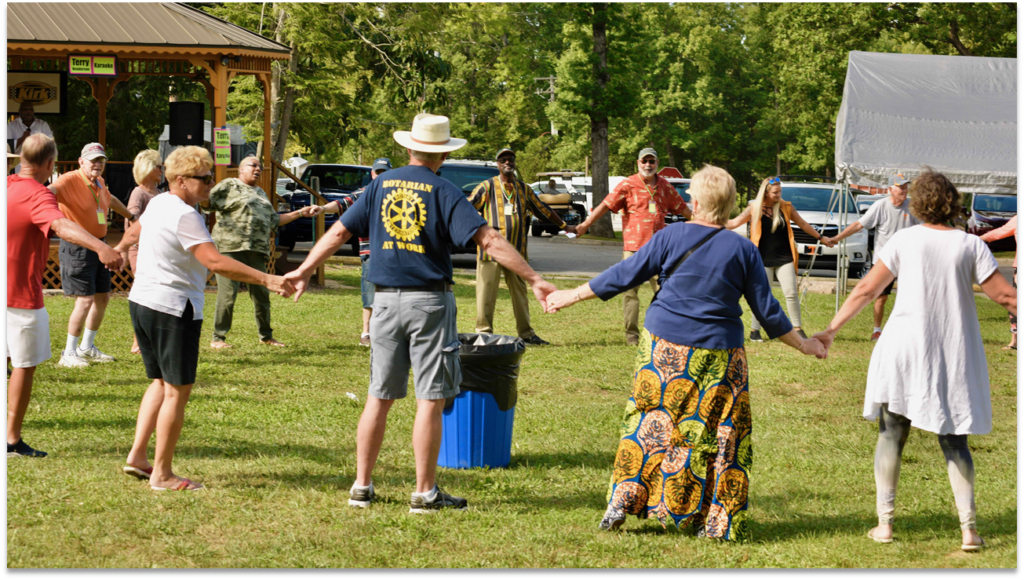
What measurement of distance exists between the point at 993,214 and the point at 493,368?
2405 cm

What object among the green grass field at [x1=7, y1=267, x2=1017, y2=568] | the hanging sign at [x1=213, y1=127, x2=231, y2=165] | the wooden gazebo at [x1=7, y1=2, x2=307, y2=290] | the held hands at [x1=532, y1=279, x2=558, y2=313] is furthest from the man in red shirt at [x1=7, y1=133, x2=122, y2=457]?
the hanging sign at [x1=213, y1=127, x2=231, y2=165]

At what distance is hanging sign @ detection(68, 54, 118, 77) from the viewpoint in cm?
1490

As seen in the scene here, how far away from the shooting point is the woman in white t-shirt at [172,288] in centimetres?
504

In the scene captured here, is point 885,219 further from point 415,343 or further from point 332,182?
point 332,182

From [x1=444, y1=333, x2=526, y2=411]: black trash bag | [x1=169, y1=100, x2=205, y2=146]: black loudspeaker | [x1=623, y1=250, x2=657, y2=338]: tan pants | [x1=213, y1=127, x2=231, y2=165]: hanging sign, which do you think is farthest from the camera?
[x1=169, y1=100, x2=205, y2=146]: black loudspeaker

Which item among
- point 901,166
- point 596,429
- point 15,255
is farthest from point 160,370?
point 901,166

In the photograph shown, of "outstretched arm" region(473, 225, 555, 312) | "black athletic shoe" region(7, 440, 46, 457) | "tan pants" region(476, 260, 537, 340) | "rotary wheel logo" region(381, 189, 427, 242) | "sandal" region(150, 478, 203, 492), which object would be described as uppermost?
"rotary wheel logo" region(381, 189, 427, 242)

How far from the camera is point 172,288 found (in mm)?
5062

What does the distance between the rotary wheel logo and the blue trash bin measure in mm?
1075

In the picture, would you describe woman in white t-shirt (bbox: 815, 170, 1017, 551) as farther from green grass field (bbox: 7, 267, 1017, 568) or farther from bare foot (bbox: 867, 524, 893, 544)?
green grass field (bbox: 7, 267, 1017, 568)

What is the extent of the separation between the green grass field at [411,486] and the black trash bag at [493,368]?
1.51 ft

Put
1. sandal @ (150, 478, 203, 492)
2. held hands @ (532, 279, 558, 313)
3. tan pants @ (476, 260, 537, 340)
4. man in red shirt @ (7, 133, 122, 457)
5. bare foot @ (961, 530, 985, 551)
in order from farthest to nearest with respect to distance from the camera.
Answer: tan pants @ (476, 260, 537, 340), man in red shirt @ (7, 133, 122, 457), sandal @ (150, 478, 203, 492), held hands @ (532, 279, 558, 313), bare foot @ (961, 530, 985, 551)

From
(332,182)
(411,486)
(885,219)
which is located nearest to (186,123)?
(332,182)

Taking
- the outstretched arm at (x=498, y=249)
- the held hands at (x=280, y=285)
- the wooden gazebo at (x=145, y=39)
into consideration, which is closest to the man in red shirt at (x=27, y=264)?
the held hands at (x=280, y=285)
